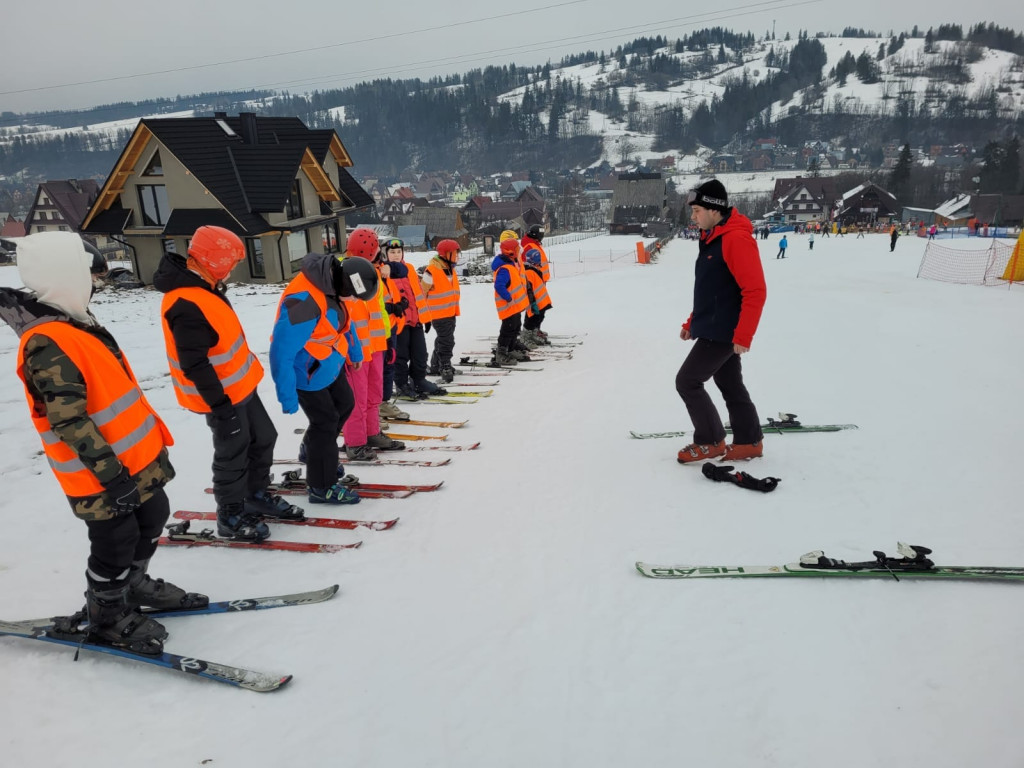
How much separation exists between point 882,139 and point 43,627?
17857 cm

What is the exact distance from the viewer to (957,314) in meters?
11.8

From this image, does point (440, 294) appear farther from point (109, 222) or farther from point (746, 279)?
point (109, 222)

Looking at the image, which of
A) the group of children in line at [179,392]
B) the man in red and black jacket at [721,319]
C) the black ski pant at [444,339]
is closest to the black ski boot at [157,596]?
the group of children in line at [179,392]

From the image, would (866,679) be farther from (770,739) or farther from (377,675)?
(377,675)

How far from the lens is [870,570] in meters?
3.23

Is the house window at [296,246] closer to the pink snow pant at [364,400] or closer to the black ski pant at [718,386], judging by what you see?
the pink snow pant at [364,400]

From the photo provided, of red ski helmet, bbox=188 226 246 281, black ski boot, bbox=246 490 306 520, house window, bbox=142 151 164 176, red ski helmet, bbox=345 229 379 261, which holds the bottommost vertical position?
black ski boot, bbox=246 490 306 520

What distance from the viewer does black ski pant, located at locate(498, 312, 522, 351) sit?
911cm

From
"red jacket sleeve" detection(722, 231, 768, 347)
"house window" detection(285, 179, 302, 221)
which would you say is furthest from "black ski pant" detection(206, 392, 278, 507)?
"house window" detection(285, 179, 302, 221)

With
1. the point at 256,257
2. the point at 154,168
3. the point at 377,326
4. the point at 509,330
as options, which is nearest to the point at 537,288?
the point at 509,330

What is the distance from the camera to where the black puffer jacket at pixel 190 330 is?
3.32 metres

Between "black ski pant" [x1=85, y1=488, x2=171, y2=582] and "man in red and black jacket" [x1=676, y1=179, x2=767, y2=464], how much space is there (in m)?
3.48

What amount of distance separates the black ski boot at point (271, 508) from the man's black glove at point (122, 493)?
4.88 ft

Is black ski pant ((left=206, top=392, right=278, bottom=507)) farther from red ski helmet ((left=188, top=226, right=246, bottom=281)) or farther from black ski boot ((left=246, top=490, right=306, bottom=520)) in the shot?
red ski helmet ((left=188, top=226, right=246, bottom=281))
